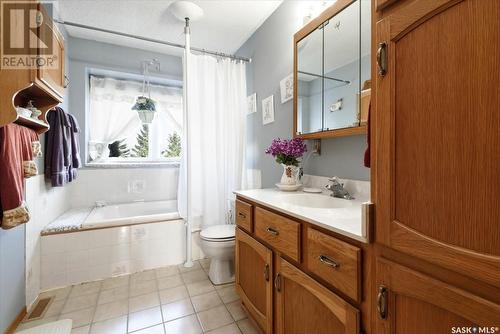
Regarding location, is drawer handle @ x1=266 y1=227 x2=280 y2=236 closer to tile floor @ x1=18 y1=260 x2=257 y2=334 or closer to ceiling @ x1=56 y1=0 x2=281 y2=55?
tile floor @ x1=18 y1=260 x2=257 y2=334

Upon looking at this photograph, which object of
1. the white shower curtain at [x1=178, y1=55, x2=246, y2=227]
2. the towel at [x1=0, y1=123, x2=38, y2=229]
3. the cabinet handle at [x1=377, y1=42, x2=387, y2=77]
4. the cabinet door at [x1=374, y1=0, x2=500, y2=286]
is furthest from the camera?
the white shower curtain at [x1=178, y1=55, x2=246, y2=227]

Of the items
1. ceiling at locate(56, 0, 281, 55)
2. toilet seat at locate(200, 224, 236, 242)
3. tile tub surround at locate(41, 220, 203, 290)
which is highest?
ceiling at locate(56, 0, 281, 55)

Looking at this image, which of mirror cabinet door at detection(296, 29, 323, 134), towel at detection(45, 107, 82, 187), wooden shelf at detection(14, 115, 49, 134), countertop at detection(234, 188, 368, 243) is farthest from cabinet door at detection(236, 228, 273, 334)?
towel at detection(45, 107, 82, 187)

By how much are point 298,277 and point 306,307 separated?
0.12 m

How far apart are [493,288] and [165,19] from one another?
2.87 metres

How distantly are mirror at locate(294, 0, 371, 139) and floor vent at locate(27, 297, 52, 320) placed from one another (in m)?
2.30

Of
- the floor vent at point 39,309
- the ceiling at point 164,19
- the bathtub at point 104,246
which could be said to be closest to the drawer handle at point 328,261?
the bathtub at point 104,246

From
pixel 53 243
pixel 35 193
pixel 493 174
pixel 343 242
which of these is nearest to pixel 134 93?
pixel 35 193

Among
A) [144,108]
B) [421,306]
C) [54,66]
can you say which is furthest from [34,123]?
[421,306]

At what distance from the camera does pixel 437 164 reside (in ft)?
1.77

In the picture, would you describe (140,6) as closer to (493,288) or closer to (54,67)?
(54,67)

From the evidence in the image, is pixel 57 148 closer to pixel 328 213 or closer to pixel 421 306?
pixel 328 213

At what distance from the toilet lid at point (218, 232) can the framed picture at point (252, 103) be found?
4.30 ft

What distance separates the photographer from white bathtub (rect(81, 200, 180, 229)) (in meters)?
2.17
